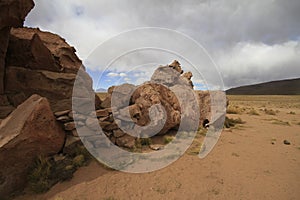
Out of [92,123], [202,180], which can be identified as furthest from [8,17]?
[202,180]

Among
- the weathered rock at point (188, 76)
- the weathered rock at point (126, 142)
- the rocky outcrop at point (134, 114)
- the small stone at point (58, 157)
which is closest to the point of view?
the small stone at point (58, 157)

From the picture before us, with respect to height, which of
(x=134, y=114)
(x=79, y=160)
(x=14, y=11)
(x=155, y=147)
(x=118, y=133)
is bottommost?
(x=155, y=147)

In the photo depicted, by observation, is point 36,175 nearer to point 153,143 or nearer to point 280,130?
point 153,143

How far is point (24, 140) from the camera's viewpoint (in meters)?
4.62

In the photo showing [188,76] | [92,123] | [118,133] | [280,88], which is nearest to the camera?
[92,123]

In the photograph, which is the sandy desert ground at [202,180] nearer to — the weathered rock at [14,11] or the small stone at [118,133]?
the small stone at [118,133]

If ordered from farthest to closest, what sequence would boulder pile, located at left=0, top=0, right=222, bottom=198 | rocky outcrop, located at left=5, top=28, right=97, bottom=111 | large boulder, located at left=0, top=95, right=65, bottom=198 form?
rocky outcrop, located at left=5, top=28, right=97, bottom=111 < boulder pile, located at left=0, top=0, right=222, bottom=198 < large boulder, located at left=0, top=95, right=65, bottom=198

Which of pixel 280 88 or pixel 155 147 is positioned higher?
pixel 280 88

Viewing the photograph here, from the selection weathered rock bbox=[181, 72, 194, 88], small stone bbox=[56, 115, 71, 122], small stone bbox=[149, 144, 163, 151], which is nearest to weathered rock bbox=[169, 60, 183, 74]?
weathered rock bbox=[181, 72, 194, 88]

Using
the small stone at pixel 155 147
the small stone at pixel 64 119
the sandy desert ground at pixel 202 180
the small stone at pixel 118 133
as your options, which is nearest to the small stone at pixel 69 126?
the small stone at pixel 64 119

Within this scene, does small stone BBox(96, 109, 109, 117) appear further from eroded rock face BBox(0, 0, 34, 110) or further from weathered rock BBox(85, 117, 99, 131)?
eroded rock face BBox(0, 0, 34, 110)

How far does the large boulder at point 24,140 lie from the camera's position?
4.32 m

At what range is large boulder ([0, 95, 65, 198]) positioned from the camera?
4.32 metres

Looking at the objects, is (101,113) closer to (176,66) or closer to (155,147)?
(155,147)
